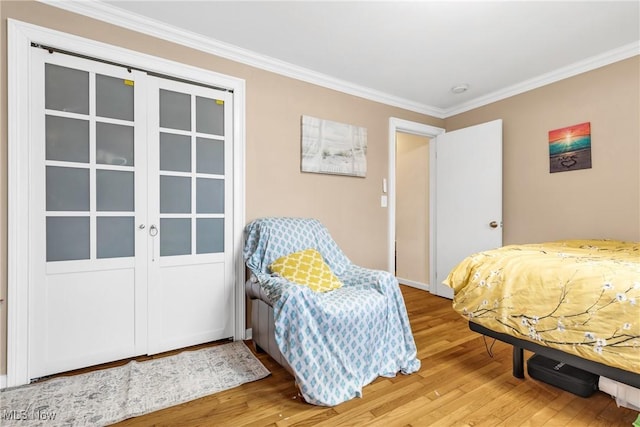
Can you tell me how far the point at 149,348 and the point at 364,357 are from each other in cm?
157

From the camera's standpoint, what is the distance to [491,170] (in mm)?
3232

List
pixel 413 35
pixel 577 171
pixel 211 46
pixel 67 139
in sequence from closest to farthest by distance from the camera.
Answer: pixel 67 139, pixel 413 35, pixel 211 46, pixel 577 171

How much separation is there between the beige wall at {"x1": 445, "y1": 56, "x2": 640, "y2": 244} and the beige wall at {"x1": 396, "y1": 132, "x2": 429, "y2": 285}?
0.98 meters

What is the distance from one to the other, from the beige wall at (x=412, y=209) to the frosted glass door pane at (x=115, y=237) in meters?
3.31

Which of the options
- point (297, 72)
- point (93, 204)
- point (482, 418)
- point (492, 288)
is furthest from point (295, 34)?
point (482, 418)

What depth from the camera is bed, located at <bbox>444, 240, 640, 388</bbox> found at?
1.35m

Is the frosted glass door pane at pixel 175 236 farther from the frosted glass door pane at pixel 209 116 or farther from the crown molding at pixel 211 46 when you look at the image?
the crown molding at pixel 211 46

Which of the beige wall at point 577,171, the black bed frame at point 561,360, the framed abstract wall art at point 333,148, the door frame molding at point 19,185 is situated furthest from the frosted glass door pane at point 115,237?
the beige wall at point 577,171

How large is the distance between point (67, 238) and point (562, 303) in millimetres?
2923

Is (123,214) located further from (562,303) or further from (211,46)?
A: (562,303)

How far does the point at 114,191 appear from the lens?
208 cm

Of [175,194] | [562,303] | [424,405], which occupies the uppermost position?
[175,194]

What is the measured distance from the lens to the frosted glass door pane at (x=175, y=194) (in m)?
2.26

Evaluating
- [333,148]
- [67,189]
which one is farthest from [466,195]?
[67,189]
